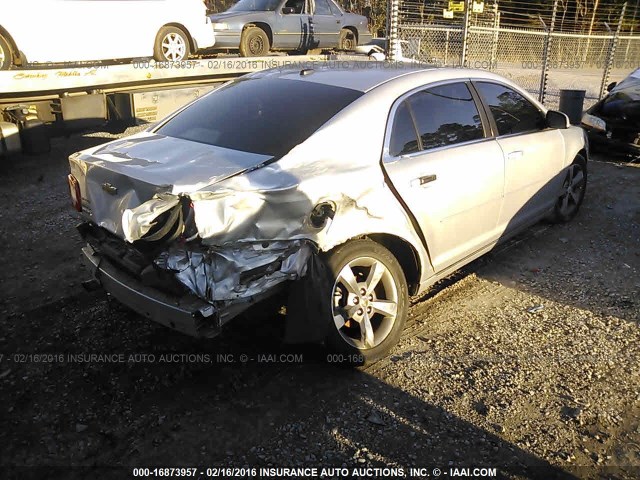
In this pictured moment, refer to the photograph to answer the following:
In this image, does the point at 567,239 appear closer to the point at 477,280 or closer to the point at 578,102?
the point at 477,280

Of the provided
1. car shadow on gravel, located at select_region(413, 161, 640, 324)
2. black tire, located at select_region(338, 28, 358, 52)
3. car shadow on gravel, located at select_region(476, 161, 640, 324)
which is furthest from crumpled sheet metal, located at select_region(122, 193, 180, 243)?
black tire, located at select_region(338, 28, 358, 52)

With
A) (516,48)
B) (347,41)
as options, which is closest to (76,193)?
(347,41)

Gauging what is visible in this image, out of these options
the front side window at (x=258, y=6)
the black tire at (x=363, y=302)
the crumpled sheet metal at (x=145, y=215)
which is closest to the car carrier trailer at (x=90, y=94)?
the front side window at (x=258, y=6)

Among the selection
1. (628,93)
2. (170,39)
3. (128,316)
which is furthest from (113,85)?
(628,93)

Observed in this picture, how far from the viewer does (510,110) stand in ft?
14.8

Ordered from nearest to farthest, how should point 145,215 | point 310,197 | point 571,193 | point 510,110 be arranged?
point 145,215 < point 310,197 < point 510,110 < point 571,193

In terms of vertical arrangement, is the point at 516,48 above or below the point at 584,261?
above

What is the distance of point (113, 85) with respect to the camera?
840 cm

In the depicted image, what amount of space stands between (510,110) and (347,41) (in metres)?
10.9

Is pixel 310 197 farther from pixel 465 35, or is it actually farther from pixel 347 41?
pixel 347 41

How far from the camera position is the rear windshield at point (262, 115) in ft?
10.7

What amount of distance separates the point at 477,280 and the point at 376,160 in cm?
181

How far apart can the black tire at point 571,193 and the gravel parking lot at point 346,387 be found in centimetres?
108

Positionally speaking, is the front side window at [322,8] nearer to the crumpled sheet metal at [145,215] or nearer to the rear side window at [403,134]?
the rear side window at [403,134]
